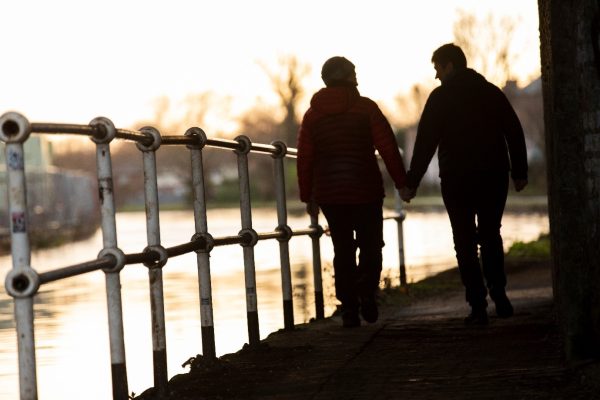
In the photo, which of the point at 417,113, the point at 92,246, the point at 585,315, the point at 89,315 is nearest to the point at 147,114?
the point at 417,113

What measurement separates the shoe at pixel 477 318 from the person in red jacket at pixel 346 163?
22.8 inches

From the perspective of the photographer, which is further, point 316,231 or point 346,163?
point 316,231

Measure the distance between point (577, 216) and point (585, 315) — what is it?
425 millimetres

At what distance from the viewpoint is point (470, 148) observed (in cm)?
922

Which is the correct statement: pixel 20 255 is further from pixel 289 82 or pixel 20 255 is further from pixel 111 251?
pixel 289 82

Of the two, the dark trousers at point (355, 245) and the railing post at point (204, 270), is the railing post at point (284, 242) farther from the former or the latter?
the railing post at point (204, 270)

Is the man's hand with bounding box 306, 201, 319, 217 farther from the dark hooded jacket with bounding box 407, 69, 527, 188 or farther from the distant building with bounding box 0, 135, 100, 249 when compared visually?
the distant building with bounding box 0, 135, 100, 249

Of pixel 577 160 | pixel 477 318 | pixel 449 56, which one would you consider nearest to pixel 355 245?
pixel 477 318

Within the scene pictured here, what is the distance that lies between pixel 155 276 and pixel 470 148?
10.0ft

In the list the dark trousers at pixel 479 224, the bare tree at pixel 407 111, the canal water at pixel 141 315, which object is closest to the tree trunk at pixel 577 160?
the dark trousers at pixel 479 224

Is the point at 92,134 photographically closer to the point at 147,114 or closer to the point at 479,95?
the point at 479,95

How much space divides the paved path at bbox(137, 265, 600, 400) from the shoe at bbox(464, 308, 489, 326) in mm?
58

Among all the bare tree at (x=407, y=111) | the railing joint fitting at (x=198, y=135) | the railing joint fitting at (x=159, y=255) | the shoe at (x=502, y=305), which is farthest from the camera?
the bare tree at (x=407, y=111)

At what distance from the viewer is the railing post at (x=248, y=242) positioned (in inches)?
337
